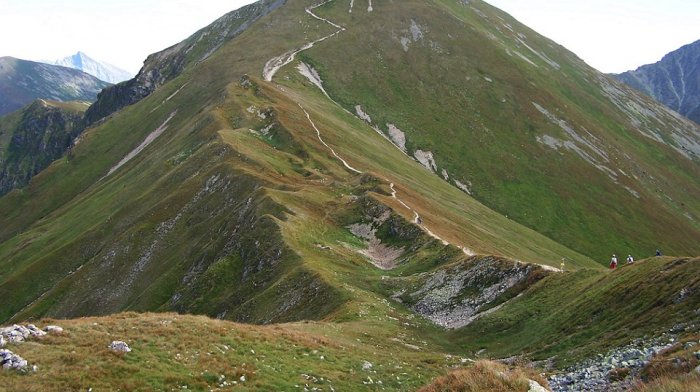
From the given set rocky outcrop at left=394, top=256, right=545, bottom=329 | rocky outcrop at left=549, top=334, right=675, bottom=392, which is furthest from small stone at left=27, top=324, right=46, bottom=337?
rocky outcrop at left=394, top=256, right=545, bottom=329

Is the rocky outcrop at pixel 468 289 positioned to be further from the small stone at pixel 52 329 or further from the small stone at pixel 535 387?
the small stone at pixel 52 329

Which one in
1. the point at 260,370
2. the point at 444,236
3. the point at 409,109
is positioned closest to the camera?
the point at 260,370

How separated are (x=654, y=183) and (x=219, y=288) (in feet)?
520

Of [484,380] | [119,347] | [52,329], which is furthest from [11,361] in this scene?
[484,380]

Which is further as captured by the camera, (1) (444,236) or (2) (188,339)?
(1) (444,236)

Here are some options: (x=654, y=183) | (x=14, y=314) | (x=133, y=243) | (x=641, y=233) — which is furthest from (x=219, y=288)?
(x=654, y=183)

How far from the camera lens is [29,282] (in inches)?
3738

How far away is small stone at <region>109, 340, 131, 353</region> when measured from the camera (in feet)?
83.4

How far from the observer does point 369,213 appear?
7231cm

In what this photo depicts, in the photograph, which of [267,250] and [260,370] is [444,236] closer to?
[267,250]

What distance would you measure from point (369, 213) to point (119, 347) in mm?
48918

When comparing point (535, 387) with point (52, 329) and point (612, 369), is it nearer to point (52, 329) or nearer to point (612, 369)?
point (612, 369)

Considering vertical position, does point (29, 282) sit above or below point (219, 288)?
below

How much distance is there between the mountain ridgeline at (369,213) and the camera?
131ft
